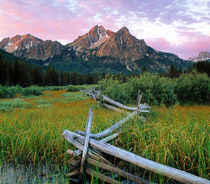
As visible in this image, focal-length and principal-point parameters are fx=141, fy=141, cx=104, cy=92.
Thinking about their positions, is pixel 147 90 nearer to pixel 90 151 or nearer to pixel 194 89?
pixel 194 89

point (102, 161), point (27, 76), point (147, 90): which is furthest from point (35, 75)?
point (102, 161)

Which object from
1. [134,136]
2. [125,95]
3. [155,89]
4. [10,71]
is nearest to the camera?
[134,136]

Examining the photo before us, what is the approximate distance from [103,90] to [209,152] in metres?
9.49

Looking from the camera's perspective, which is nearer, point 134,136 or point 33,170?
point 33,170

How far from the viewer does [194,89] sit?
12.9m

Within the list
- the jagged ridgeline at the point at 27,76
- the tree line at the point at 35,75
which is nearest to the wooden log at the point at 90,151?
the tree line at the point at 35,75

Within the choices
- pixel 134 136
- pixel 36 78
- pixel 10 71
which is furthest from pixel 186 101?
pixel 36 78

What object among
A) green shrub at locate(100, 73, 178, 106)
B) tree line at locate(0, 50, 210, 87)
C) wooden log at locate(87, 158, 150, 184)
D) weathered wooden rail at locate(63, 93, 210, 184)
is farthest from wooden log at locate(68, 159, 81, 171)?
tree line at locate(0, 50, 210, 87)

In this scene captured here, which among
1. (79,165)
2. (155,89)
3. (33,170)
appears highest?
(155,89)

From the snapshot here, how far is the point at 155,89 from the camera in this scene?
10555 millimetres

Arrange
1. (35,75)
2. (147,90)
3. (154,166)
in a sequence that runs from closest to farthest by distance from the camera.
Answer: (154,166) < (147,90) < (35,75)

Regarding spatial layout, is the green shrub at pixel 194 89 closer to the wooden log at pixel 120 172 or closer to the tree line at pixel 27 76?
the wooden log at pixel 120 172

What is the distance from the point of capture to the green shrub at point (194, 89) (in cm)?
1288

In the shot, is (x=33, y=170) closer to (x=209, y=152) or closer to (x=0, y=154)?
(x=0, y=154)
